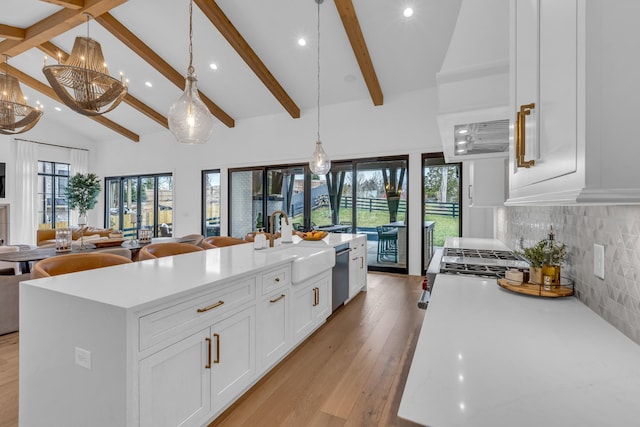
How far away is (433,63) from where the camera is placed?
4699 mm

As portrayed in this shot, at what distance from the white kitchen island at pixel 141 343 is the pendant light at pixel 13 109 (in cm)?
309

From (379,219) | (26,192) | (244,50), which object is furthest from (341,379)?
(26,192)

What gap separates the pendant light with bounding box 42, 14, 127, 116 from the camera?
259 cm

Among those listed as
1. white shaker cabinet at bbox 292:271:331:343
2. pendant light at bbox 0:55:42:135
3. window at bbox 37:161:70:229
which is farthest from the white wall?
pendant light at bbox 0:55:42:135

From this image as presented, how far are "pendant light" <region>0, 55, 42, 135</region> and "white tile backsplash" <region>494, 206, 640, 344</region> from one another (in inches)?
201

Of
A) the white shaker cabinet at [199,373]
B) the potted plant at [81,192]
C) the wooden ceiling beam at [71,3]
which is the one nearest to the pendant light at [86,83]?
the wooden ceiling beam at [71,3]

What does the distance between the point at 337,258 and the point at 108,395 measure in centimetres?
236

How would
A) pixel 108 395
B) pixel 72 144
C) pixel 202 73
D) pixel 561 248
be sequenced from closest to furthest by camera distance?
1. pixel 108 395
2. pixel 561 248
3. pixel 202 73
4. pixel 72 144

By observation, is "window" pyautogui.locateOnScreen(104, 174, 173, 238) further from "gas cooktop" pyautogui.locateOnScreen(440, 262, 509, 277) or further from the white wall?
"gas cooktop" pyautogui.locateOnScreen(440, 262, 509, 277)

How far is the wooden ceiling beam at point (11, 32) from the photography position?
460cm

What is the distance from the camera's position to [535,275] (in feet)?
4.58

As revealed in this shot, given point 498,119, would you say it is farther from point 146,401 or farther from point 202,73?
point 202,73

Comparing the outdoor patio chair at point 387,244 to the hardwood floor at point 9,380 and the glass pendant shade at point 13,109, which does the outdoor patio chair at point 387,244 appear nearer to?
Answer: the hardwood floor at point 9,380

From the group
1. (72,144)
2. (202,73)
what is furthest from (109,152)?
(202,73)
